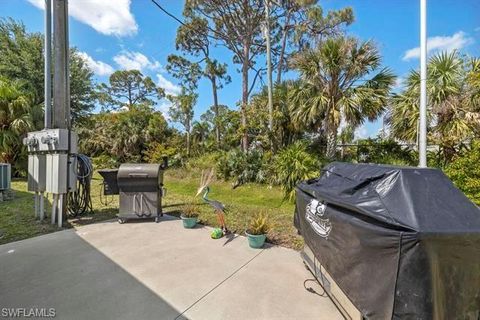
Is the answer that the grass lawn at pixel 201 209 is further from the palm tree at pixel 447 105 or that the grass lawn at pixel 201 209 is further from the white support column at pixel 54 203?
the palm tree at pixel 447 105

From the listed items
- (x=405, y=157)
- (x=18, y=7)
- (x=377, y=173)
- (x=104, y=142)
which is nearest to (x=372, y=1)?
(x=405, y=157)

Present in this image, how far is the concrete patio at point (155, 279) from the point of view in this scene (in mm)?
2271

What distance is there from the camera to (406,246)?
1.45 m

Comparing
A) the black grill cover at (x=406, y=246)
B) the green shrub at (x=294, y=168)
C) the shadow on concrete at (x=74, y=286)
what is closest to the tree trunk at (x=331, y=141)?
the green shrub at (x=294, y=168)

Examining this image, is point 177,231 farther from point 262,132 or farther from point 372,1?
point 372,1

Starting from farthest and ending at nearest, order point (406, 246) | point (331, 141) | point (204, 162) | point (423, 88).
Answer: point (204, 162) → point (331, 141) → point (423, 88) → point (406, 246)

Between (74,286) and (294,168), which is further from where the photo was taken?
(294,168)

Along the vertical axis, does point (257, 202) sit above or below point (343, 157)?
below

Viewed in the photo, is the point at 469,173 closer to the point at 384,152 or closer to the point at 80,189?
the point at 384,152

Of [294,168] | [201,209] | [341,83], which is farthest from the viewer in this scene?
[294,168]

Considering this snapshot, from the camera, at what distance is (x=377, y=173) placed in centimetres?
217

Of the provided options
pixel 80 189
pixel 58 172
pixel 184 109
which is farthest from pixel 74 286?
pixel 184 109

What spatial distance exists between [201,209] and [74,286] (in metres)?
3.45

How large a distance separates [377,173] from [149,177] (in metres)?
3.98
